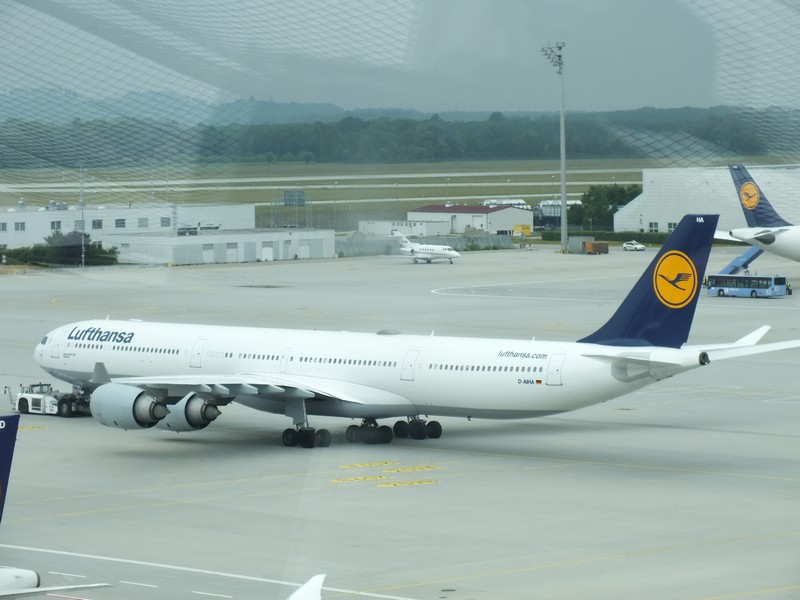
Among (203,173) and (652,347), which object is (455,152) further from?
(652,347)

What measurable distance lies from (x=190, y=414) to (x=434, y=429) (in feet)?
27.7

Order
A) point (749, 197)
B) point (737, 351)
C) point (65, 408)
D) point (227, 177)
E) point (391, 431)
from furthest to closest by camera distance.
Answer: point (749, 197)
point (227, 177)
point (65, 408)
point (391, 431)
point (737, 351)

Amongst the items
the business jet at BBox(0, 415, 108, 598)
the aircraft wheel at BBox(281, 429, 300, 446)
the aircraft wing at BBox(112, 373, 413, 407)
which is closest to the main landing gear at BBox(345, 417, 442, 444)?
the aircraft wing at BBox(112, 373, 413, 407)

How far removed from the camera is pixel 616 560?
3167 cm

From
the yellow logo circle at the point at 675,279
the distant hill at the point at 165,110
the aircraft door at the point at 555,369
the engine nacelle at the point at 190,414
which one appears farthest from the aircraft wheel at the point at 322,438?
the yellow logo circle at the point at 675,279

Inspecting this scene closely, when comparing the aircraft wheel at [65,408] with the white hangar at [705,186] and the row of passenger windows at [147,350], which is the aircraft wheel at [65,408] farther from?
the white hangar at [705,186]

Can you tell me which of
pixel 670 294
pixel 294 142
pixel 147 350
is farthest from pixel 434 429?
pixel 294 142

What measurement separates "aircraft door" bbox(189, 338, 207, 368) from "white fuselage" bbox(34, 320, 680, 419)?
35 mm

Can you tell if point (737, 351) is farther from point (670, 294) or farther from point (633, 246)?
point (633, 246)

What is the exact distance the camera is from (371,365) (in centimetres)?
4825

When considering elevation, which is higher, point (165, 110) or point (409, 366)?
point (165, 110)

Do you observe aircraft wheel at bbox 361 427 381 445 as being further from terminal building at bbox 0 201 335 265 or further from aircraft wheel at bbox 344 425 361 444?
terminal building at bbox 0 201 335 265

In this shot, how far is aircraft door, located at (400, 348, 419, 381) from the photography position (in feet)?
155

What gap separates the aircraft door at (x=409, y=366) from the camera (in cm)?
4716
